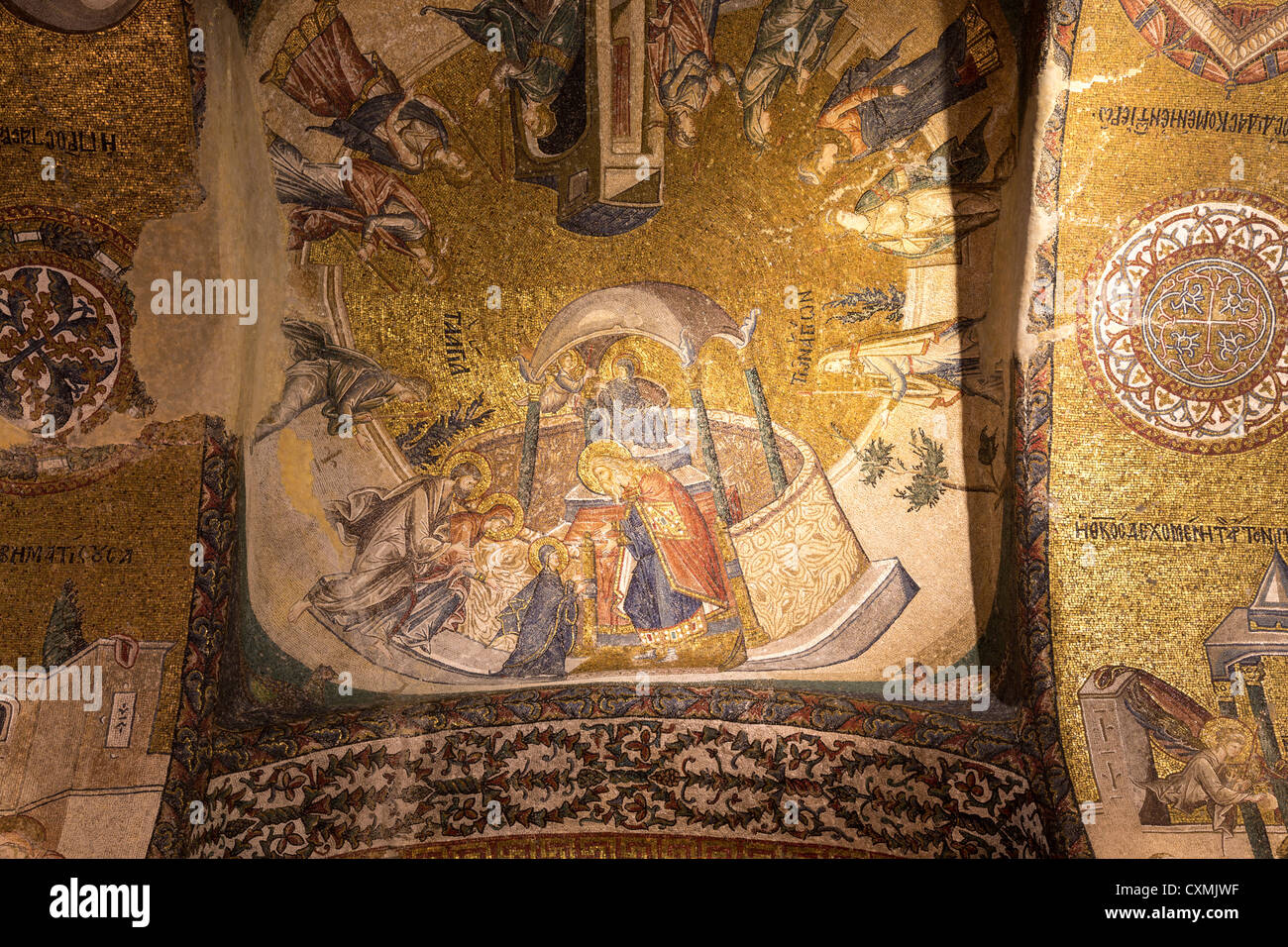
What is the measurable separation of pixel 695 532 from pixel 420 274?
8.31 ft

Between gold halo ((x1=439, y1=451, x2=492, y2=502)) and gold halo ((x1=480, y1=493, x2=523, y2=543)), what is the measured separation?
0.25 feet

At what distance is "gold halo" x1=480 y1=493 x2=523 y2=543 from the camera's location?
26.4ft

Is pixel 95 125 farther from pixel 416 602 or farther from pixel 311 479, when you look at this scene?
pixel 416 602

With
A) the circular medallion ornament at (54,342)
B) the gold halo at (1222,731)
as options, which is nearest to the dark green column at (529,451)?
the circular medallion ornament at (54,342)

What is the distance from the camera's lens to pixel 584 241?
8.13 meters

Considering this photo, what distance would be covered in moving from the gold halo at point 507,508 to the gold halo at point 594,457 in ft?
1.59

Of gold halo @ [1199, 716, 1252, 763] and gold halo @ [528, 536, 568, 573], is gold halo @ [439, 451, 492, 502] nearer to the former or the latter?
gold halo @ [528, 536, 568, 573]

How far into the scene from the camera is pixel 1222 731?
285 inches

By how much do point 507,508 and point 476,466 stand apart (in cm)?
36

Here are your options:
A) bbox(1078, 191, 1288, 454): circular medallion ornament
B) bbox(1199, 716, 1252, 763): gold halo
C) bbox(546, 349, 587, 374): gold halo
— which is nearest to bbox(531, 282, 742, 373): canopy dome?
bbox(546, 349, 587, 374): gold halo

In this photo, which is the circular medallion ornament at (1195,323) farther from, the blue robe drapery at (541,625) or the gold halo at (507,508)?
the gold halo at (507,508)

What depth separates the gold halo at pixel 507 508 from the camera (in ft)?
26.4

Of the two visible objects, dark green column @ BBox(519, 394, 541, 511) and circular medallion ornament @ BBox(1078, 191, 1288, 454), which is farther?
dark green column @ BBox(519, 394, 541, 511)

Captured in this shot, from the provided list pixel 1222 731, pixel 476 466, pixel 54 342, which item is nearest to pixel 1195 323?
pixel 1222 731
